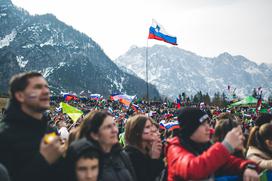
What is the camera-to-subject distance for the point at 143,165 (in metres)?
4.35

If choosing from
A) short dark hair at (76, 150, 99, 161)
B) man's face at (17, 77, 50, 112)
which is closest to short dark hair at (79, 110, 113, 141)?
short dark hair at (76, 150, 99, 161)

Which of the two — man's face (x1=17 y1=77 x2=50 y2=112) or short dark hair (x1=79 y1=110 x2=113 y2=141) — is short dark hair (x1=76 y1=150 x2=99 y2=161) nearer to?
short dark hair (x1=79 y1=110 x2=113 y2=141)

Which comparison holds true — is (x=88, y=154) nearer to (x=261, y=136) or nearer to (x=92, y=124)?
(x=92, y=124)

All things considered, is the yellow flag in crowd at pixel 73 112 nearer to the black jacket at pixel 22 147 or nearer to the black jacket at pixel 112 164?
the black jacket at pixel 112 164

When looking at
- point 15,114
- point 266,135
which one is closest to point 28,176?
point 15,114

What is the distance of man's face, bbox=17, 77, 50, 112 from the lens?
3.19 metres

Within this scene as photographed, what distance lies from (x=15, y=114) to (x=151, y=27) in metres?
15.1

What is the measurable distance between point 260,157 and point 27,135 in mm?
3062

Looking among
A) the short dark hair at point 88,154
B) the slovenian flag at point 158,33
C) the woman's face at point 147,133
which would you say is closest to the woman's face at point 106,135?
the short dark hair at point 88,154

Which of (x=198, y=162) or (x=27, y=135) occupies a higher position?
(x=27, y=135)

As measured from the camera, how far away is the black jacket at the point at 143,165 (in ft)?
14.1

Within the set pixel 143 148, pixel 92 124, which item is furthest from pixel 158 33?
pixel 92 124

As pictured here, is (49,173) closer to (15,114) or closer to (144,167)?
(15,114)

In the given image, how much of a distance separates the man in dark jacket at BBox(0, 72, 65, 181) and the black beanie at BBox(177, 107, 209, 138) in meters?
1.31
